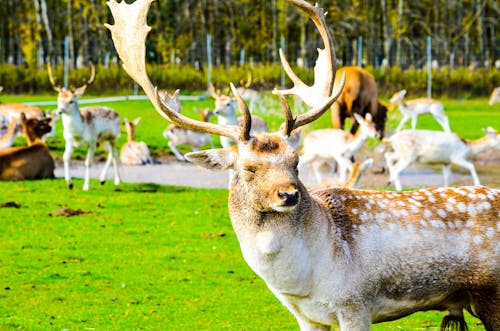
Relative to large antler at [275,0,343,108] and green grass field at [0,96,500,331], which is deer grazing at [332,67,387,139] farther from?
large antler at [275,0,343,108]

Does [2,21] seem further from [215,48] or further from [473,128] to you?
[473,128]

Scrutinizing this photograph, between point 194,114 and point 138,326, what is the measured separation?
20.4 meters

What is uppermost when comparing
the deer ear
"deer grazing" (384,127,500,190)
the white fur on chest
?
the deer ear

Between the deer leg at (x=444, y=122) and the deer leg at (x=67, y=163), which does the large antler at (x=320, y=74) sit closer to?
the deer leg at (x=67, y=163)

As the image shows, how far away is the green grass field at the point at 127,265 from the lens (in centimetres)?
812

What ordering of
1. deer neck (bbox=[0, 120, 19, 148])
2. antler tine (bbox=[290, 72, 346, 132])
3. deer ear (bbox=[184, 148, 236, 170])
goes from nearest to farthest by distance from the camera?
deer ear (bbox=[184, 148, 236, 170]) < antler tine (bbox=[290, 72, 346, 132]) < deer neck (bbox=[0, 120, 19, 148])

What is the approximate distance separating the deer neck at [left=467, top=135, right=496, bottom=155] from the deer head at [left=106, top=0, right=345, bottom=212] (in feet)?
33.4

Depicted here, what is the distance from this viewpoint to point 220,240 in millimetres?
11516

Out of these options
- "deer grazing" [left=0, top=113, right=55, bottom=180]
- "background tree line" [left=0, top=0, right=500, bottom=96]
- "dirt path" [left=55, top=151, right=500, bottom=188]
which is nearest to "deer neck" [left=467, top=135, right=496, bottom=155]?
"dirt path" [left=55, top=151, right=500, bottom=188]

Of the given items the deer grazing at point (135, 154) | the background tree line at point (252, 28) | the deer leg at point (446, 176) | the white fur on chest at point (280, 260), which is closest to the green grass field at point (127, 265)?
the white fur on chest at point (280, 260)

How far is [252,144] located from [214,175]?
40.9 ft

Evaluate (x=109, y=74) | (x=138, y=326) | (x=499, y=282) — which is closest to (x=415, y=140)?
(x=138, y=326)

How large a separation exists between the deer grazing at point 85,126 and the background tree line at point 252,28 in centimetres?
3417

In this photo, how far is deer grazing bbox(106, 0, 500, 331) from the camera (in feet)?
18.4
